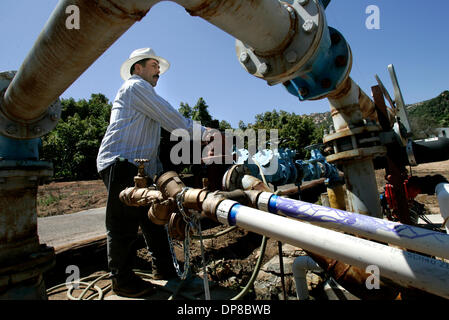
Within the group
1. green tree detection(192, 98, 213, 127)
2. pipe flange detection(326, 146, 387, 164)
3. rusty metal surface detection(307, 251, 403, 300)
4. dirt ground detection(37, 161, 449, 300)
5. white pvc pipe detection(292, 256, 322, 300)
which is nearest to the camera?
rusty metal surface detection(307, 251, 403, 300)

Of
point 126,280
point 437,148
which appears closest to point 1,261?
point 126,280

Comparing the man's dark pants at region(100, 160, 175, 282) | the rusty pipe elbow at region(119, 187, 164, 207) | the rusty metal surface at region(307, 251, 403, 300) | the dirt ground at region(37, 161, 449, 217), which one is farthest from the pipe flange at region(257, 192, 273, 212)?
the dirt ground at region(37, 161, 449, 217)

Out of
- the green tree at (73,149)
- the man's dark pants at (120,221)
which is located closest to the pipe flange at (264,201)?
the man's dark pants at (120,221)

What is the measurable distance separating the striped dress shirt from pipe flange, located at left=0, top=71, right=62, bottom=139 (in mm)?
460

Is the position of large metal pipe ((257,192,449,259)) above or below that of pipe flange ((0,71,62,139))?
below

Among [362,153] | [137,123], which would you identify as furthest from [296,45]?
[137,123]

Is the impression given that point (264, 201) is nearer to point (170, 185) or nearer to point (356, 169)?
point (170, 185)

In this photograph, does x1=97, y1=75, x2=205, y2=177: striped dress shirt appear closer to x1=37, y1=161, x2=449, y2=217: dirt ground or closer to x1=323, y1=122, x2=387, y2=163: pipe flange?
x1=323, y1=122, x2=387, y2=163: pipe flange

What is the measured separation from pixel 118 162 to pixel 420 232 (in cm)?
192

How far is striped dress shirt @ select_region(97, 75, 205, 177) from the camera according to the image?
1.97m

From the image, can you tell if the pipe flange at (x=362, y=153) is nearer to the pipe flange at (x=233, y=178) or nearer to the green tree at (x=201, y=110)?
the pipe flange at (x=233, y=178)

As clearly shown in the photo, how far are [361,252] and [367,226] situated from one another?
0.76ft

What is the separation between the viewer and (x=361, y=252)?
0.64 m

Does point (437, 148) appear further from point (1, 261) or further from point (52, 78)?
point (1, 261)
